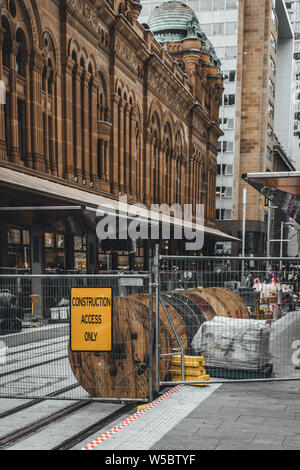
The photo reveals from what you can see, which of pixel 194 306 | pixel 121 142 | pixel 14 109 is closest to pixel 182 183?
pixel 121 142

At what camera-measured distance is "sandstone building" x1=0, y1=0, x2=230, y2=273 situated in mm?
17172

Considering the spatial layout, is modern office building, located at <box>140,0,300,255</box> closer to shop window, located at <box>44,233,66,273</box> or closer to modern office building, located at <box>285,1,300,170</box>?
shop window, located at <box>44,233,66,273</box>

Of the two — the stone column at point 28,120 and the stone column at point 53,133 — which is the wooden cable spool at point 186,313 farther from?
the stone column at point 53,133

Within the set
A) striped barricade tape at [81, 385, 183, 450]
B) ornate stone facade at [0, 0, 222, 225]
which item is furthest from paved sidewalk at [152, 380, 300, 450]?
ornate stone facade at [0, 0, 222, 225]

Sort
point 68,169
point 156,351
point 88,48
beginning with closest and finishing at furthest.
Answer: point 156,351 → point 68,169 → point 88,48

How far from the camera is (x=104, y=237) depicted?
77.0 feet

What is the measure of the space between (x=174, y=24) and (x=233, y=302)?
4355 cm

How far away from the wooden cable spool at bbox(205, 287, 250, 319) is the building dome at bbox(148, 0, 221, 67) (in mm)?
40136

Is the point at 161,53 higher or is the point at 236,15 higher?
the point at 236,15

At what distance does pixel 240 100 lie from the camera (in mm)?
68438

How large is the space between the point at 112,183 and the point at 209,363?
19.1m

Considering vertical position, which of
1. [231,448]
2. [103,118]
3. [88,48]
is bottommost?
[231,448]

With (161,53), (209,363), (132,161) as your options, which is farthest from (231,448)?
(161,53)
